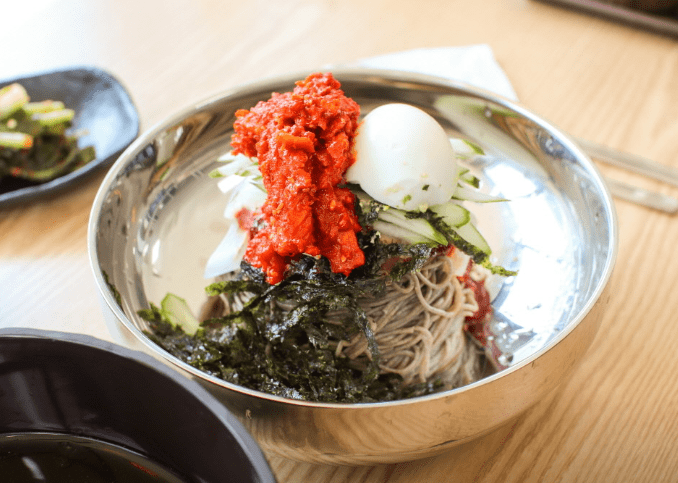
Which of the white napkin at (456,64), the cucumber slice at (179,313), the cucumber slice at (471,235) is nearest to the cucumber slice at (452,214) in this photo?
the cucumber slice at (471,235)

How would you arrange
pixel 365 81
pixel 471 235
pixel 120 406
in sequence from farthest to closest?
pixel 365 81, pixel 471 235, pixel 120 406

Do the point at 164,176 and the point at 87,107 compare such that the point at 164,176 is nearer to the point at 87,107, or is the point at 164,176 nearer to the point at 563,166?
the point at 87,107

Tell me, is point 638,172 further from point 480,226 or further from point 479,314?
point 479,314

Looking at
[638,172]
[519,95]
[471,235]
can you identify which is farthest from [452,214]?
[519,95]

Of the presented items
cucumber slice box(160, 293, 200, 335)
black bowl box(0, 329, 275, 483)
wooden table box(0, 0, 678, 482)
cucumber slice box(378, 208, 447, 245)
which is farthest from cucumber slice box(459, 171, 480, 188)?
black bowl box(0, 329, 275, 483)

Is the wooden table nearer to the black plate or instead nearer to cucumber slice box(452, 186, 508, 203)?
the black plate

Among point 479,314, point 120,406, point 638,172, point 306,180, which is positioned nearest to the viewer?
point 120,406

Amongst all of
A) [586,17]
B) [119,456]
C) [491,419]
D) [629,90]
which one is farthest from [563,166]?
[586,17]
